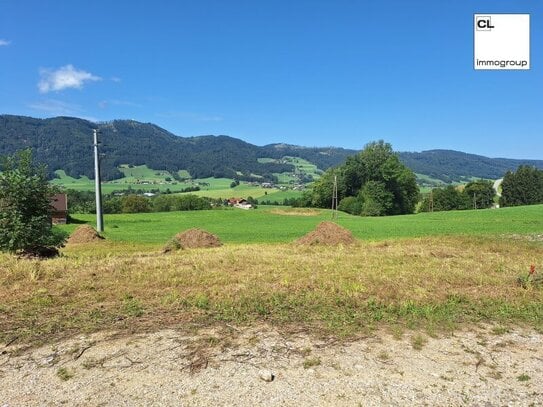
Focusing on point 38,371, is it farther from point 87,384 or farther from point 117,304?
point 117,304

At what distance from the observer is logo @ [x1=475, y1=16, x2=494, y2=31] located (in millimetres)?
14156

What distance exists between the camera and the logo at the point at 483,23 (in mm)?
14156

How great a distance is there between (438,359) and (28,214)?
16.1 metres

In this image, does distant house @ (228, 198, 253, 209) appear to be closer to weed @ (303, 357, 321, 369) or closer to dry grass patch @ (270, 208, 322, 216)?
dry grass patch @ (270, 208, 322, 216)

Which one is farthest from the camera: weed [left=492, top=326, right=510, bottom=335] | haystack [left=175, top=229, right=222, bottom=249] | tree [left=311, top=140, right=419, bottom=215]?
tree [left=311, top=140, right=419, bottom=215]

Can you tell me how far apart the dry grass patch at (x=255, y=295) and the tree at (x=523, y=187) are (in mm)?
99464

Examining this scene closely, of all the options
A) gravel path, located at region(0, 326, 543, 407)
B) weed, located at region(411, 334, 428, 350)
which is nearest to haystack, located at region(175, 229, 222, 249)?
gravel path, located at region(0, 326, 543, 407)

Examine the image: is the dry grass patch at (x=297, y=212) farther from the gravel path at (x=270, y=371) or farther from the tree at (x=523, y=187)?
the gravel path at (x=270, y=371)

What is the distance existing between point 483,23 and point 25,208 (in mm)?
17651

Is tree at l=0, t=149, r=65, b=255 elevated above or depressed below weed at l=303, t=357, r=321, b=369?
above

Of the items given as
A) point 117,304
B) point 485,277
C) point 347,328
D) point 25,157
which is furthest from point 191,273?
point 25,157

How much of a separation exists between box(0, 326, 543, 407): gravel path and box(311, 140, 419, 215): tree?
280ft

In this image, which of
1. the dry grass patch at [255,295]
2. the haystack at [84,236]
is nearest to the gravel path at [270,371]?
the dry grass patch at [255,295]

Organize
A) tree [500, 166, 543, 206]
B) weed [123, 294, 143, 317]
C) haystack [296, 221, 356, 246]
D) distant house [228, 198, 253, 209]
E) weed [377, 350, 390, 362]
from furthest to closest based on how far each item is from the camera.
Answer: distant house [228, 198, 253, 209]
tree [500, 166, 543, 206]
haystack [296, 221, 356, 246]
weed [123, 294, 143, 317]
weed [377, 350, 390, 362]
